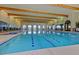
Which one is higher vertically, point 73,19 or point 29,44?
point 73,19

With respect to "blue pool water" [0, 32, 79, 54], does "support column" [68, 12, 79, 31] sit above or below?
above

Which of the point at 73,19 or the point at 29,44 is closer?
the point at 29,44

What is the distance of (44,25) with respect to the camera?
24297 mm

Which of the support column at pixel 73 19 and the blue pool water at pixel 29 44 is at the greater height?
the support column at pixel 73 19

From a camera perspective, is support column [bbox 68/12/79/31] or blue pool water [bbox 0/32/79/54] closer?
blue pool water [bbox 0/32/79/54]

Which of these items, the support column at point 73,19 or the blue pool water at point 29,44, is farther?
the support column at point 73,19
